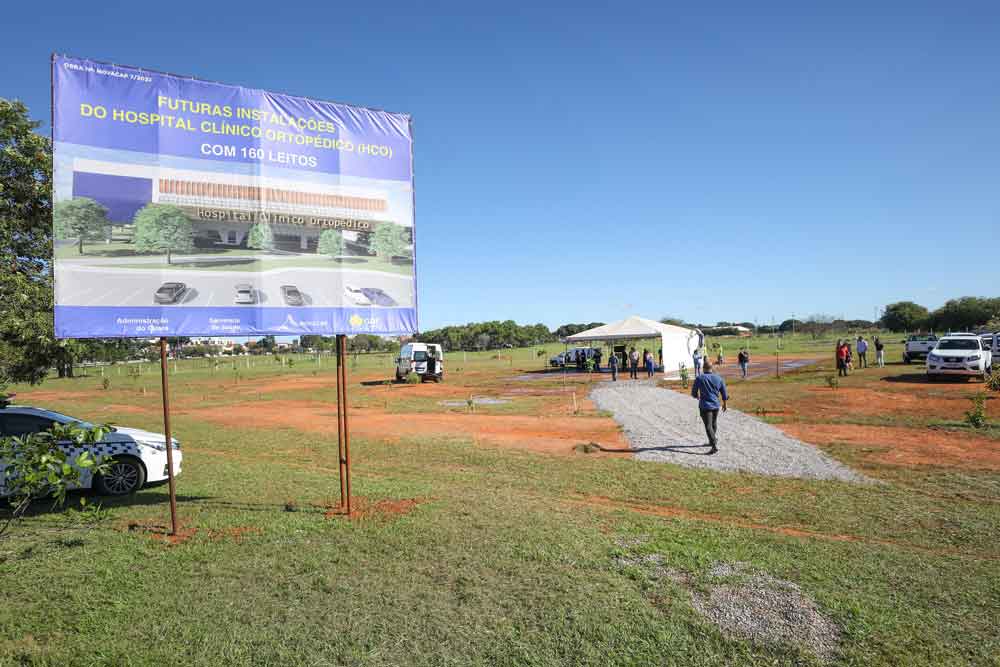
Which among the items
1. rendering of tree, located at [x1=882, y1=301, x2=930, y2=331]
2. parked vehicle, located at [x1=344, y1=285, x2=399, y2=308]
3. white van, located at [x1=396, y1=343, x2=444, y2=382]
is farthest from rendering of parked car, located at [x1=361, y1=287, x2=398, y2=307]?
rendering of tree, located at [x1=882, y1=301, x2=930, y2=331]

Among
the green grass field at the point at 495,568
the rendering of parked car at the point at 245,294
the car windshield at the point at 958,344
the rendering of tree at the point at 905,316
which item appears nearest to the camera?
the green grass field at the point at 495,568

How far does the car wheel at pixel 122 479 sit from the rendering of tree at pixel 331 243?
4497 mm

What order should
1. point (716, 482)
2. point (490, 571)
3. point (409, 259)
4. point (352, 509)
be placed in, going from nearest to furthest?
1. point (490, 571)
2. point (352, 509)
3. point (409, 259)
4. point (716, 482)

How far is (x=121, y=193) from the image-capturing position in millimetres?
6453

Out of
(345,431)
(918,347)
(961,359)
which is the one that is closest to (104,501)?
(345,431)

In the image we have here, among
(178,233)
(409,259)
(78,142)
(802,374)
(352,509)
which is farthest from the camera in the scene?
(802,374)

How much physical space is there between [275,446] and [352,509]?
6.72m

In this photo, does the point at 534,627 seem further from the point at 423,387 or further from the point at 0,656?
the point at 423,387

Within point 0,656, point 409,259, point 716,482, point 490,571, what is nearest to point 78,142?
point 409,259

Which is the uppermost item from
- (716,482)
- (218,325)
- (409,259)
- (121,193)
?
(121,193)

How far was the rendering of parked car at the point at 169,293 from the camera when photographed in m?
6.67

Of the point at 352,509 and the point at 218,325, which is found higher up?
the point at 218,325

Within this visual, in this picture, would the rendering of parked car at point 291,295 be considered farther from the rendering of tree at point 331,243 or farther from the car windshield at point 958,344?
the car windshield at point 958,344

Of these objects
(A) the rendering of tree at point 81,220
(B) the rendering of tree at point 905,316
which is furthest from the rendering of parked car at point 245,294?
(B) the rendering of tree at point 905,316
